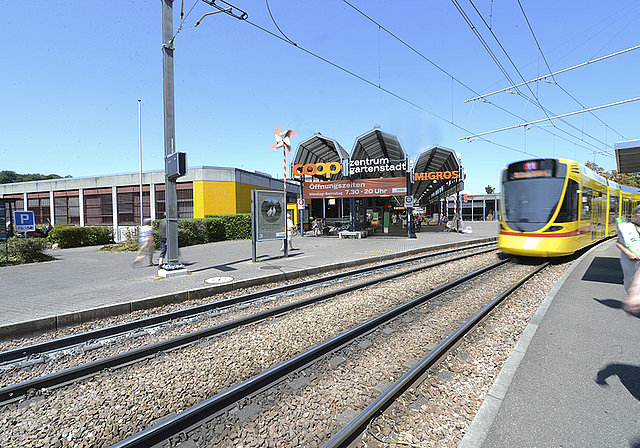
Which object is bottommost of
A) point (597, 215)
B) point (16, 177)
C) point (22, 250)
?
point (22, 250)

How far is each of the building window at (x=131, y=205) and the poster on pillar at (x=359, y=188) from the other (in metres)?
14.8

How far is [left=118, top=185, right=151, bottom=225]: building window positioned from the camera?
2866 cm

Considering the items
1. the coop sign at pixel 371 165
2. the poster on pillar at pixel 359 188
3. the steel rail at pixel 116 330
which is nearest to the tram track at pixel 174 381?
the steel rail at pixel 116 330

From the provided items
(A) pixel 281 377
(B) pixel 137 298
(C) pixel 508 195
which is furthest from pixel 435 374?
(C) pixel 508 195

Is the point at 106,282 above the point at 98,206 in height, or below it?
below

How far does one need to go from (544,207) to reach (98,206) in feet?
113

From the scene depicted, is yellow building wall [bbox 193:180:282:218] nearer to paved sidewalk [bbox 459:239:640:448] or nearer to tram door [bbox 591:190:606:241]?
tram door [bbox 591:190:606:241]

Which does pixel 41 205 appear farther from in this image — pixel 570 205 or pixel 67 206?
pixel 570 205

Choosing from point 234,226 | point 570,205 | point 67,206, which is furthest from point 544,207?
point 67,206

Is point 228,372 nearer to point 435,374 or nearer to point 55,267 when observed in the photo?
point 435,374

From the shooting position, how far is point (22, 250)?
11.9 metres

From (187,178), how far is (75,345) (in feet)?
76.3

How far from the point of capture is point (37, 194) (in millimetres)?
34000

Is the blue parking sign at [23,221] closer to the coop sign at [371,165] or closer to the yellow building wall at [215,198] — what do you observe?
the yellow building wall at [215,198]
